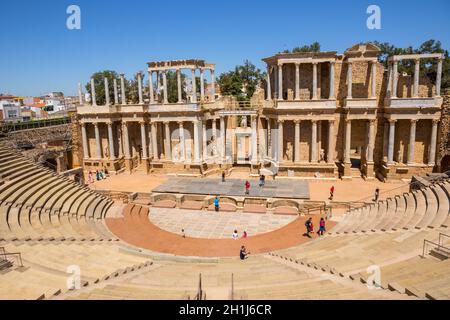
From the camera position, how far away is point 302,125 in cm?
3631

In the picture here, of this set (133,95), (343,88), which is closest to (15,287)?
(343,88)

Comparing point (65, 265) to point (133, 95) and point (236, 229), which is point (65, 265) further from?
point (133, 95)

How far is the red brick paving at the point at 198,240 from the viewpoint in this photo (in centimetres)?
2007

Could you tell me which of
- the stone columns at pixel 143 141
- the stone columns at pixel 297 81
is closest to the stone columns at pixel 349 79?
the stone columns at pixel 297 81

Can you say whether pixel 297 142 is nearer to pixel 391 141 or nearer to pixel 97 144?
pixel 391 141

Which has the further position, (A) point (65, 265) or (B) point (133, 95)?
(B) point (133, 95)

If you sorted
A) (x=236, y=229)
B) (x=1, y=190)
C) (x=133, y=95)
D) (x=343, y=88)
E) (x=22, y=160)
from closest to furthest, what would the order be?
(x=1, y=190) < (x=236, y=229) < (x=22, y=160) < (x=343, y=88) < (x=133, y=95)

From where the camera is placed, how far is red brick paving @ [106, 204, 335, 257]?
20073 mm

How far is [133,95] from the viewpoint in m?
70.0

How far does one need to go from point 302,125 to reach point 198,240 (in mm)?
19886

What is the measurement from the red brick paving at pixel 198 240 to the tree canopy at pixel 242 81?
49140 mm

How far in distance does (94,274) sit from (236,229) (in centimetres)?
1150

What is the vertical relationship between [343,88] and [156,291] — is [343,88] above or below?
above


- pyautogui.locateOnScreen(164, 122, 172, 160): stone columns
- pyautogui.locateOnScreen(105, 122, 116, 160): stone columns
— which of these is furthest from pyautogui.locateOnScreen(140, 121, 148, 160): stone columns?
pyautogui.locateOnScreen(105, 122, 116, 160): stone columns
